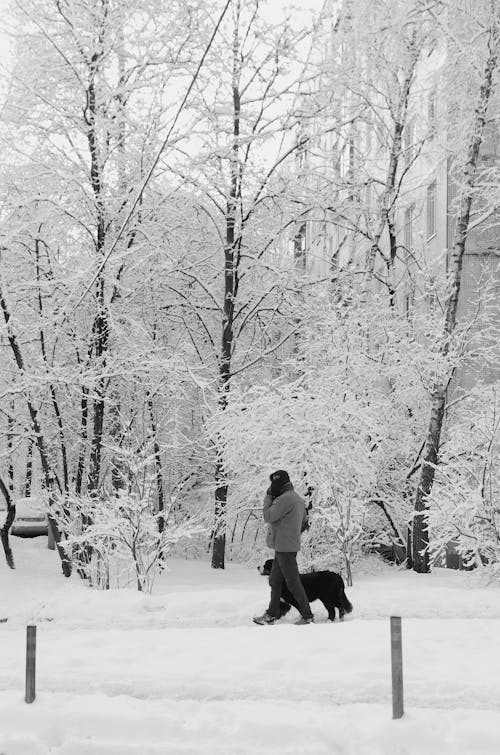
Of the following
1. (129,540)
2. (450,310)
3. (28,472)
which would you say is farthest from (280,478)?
(28,472)

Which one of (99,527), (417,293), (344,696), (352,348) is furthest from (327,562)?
(344,696)

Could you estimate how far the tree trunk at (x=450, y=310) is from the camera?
54.4 ft

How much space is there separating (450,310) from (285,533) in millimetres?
8503

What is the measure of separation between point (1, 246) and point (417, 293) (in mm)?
8940

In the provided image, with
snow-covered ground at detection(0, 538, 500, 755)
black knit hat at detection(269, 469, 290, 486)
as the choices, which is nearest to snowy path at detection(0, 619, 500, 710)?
snow-covered ground at detection(0, 538, 500, 755)

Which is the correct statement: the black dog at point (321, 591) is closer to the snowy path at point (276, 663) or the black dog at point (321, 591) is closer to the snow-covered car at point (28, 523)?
the snowy path at point (276, 663)

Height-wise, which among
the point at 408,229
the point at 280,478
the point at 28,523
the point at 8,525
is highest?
the point at 408,229

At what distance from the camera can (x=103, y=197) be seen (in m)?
17.2

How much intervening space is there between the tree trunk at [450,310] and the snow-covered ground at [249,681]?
17.3 ft

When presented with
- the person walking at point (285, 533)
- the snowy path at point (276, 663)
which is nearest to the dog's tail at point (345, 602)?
the person walking at point (285, 533)

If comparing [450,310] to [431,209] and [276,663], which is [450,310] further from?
[276,663]

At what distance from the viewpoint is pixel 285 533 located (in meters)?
10.1

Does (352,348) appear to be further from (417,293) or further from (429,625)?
(429,625)

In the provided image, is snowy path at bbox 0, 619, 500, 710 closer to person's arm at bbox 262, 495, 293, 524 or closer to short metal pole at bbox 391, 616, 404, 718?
short metal pole at bbox 391, 616, 404, 718
